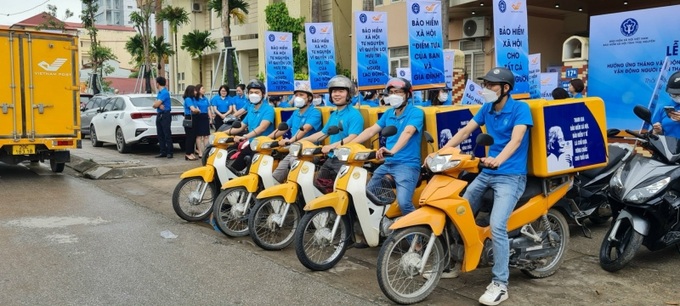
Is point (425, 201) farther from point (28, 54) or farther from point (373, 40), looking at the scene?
point (28, 54)

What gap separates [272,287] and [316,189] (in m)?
1.36

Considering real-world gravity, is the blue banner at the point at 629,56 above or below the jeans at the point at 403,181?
above

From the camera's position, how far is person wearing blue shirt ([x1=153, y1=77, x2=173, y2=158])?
1375 cm

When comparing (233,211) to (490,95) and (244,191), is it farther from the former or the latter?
(490,95)

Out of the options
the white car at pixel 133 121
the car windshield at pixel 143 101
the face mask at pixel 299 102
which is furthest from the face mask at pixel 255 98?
the car windshield at pixel 143 101

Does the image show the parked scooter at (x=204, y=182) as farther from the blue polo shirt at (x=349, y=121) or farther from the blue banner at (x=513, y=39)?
the blue banner at (x=513, y=39)

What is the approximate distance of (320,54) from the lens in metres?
10.8

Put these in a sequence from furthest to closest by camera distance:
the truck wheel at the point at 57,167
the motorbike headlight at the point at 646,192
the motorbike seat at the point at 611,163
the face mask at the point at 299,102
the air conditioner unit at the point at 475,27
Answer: the air conditioner unit at the point at 475,27
the truck wheel at the point at 57,167
the face mask at the point at 299,102
the motorbike seat at the point at 611,163
the motorbike headlight at the point at 646,192

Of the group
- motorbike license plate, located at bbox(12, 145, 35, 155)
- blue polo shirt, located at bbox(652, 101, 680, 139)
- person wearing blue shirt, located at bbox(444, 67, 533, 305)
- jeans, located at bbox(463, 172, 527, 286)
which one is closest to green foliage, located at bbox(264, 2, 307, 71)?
motorbike license plate, located at bbox(12, 145, 35, 155)

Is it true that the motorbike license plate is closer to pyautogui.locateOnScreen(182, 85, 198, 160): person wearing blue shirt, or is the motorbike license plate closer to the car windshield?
pyautogui.locateOnScreen(182, 85, 198, 160): person wearing blue shirt

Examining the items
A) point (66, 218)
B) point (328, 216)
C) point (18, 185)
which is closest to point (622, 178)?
point (328, 216)

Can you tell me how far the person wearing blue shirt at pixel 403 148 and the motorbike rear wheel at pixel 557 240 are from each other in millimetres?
1123

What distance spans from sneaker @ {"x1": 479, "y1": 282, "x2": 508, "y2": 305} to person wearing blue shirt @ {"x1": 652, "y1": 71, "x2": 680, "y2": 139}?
2.87 meters

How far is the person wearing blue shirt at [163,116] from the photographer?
13750mm
